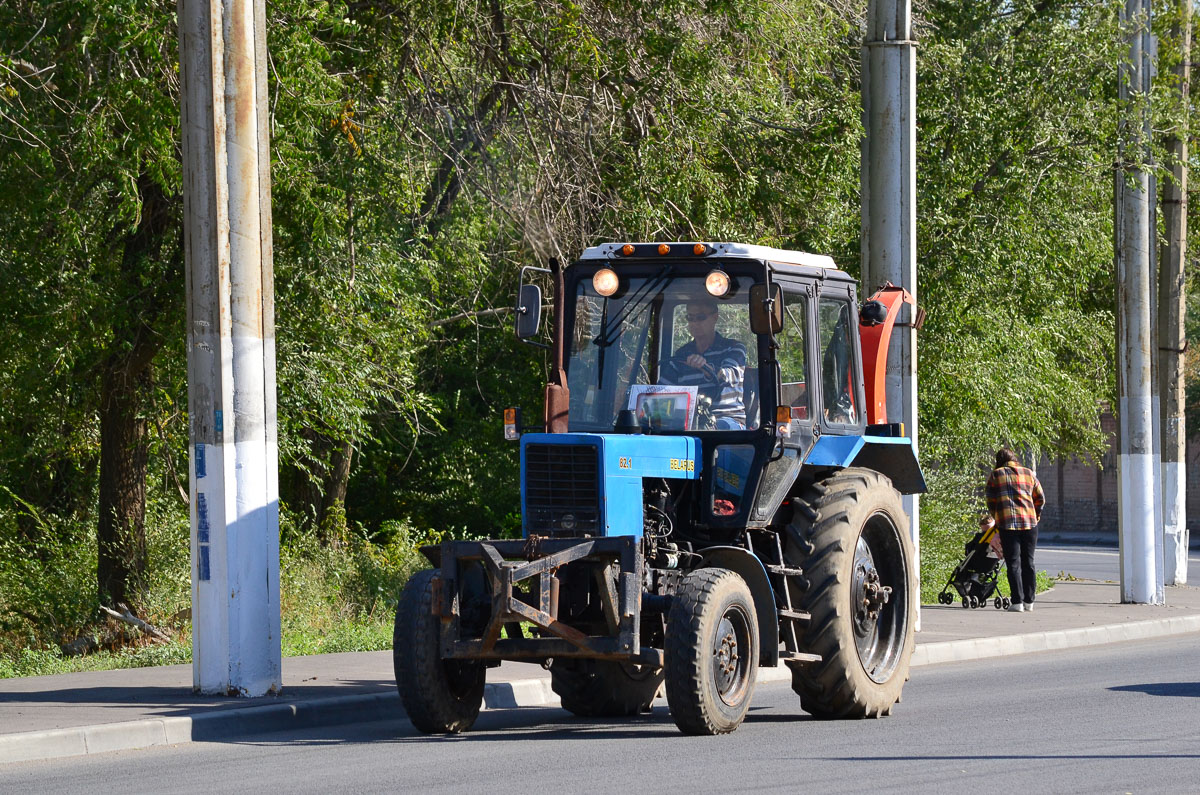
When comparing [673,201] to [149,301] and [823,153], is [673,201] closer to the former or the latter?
[823,153]

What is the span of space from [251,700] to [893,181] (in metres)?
8.63

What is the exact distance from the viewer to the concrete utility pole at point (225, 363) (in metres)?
10.8

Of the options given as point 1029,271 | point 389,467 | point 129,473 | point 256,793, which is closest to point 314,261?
point 129,473

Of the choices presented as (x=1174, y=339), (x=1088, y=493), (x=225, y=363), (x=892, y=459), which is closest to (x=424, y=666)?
(x=225, y=363)

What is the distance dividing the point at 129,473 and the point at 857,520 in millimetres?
9715

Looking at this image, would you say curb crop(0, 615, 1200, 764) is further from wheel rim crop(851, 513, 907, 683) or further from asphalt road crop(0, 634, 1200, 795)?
wheel rim crop(851, 513, 907, 683)

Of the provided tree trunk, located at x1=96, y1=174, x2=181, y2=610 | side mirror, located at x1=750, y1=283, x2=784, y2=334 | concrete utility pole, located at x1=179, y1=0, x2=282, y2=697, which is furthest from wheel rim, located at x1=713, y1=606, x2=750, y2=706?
tree trunk, located at x1=96, y1=174, x2=181, y2=610

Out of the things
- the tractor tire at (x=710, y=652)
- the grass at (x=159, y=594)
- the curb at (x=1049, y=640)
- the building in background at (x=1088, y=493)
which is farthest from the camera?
the building in background at (x=1088, y=493)

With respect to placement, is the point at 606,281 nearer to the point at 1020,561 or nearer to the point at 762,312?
the point at 762,312

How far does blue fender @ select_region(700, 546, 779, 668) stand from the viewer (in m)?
9.48

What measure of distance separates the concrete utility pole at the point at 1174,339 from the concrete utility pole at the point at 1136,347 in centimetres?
265

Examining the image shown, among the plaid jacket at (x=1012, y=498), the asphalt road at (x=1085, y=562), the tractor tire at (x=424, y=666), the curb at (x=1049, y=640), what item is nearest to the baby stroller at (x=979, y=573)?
the plaid jacket at (x=1012, y=498)

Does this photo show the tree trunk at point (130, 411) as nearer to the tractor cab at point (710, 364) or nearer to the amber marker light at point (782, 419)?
the tractor cab at point (710, 364)

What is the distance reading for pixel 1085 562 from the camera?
107 feet
